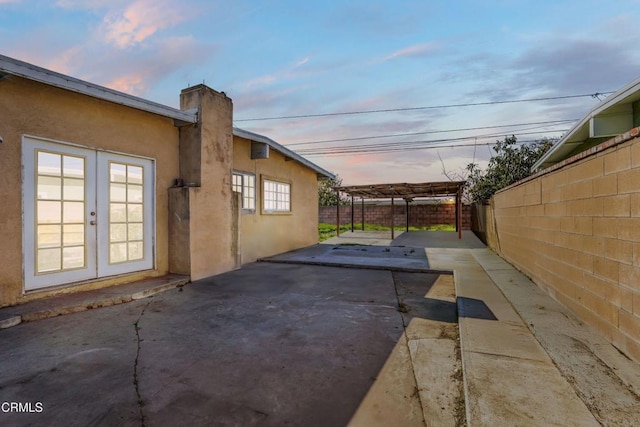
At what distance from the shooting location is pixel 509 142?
17172 millimetres

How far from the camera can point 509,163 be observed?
1722 centimetres

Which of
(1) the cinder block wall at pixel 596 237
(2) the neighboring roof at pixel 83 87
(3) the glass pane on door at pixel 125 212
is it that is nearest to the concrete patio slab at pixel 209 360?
(3) the glass pane on door at pixel 125 212

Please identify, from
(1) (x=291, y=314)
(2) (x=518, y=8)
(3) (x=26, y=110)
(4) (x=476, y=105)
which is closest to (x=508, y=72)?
(4) (x=476, y=105)

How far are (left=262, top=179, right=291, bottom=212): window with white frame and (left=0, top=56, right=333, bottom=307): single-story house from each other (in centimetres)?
119

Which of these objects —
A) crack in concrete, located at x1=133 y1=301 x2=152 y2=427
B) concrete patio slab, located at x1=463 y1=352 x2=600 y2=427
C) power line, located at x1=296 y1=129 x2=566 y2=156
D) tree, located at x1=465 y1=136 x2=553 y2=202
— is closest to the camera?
concrete patio slab, located at x1=463 y1=352 x2=600 y2=427

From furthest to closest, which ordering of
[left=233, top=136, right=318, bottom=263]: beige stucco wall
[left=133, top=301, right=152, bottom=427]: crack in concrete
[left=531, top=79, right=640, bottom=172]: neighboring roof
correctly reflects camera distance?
[left=233, top=136, right=318, bottom=263]: beige stucco wall, [left=531, top=79, right=640, bottom=172]: neighboring roof, [left=133, top=301, right=152, bottom=427]: crack in concrete

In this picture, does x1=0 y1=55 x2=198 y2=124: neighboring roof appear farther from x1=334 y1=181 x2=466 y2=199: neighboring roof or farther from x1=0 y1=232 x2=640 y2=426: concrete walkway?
x1=334 y1=181 x2=466 y2=199: neighboring roof

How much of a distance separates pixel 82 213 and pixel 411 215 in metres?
18.7

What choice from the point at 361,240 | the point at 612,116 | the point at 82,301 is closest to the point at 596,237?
the point at 612,116

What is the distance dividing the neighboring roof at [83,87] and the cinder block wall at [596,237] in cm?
571

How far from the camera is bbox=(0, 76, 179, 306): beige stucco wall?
3.66m

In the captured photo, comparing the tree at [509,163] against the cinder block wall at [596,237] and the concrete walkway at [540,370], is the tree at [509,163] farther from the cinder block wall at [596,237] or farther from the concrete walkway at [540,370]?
the concrete walkway at [540,370]

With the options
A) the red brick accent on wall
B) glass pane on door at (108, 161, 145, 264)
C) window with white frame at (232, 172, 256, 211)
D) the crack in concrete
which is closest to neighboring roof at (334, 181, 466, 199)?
the red brick accent on wall

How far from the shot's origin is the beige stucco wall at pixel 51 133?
12.0 ft
